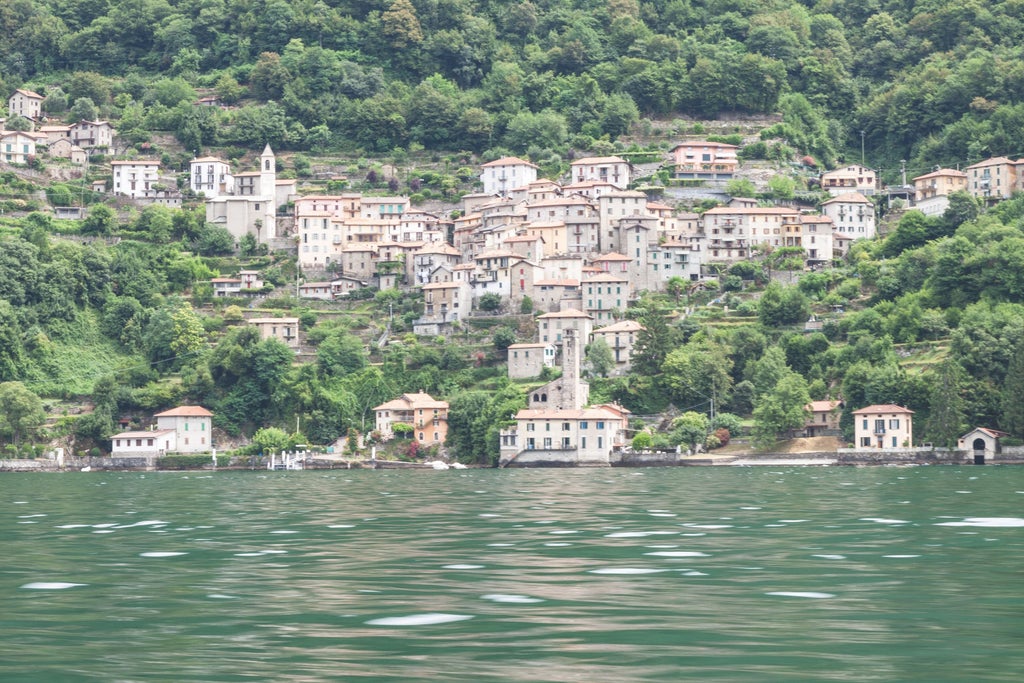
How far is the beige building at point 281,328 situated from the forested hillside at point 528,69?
3695cm

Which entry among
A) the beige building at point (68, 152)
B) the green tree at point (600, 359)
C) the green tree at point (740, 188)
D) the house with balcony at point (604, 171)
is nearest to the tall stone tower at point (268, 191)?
the beige building at point (68, 152)

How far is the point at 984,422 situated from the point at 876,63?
3070 inches

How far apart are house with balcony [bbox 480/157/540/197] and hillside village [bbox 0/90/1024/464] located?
0.16 metres

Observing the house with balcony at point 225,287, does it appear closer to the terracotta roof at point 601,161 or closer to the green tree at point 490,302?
the green tree at point 490,302

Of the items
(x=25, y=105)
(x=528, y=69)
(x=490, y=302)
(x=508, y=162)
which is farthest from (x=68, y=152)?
(x=528, y=69)

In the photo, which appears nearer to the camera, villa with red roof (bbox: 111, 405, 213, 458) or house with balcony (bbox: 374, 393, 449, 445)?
house with balcony (bbox: 374, 393, 449, 445)

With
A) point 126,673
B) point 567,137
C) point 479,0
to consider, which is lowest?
point 126,673

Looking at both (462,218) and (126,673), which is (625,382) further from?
(126,673)

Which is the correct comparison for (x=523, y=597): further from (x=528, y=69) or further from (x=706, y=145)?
(x=528, y=69)

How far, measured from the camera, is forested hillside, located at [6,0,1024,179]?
4808 inches

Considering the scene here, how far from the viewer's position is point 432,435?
A: 257ft

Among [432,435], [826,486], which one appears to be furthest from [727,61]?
[826,486]

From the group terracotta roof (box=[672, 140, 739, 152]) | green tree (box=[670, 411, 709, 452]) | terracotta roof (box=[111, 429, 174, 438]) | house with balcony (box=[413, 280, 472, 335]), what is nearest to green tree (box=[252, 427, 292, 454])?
terracotta roof (box=[111, 429, 174, 438])

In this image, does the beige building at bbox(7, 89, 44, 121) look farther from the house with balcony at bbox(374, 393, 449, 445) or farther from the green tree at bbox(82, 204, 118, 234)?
the house with balcony at bbox(374, 393, 449, 445)
